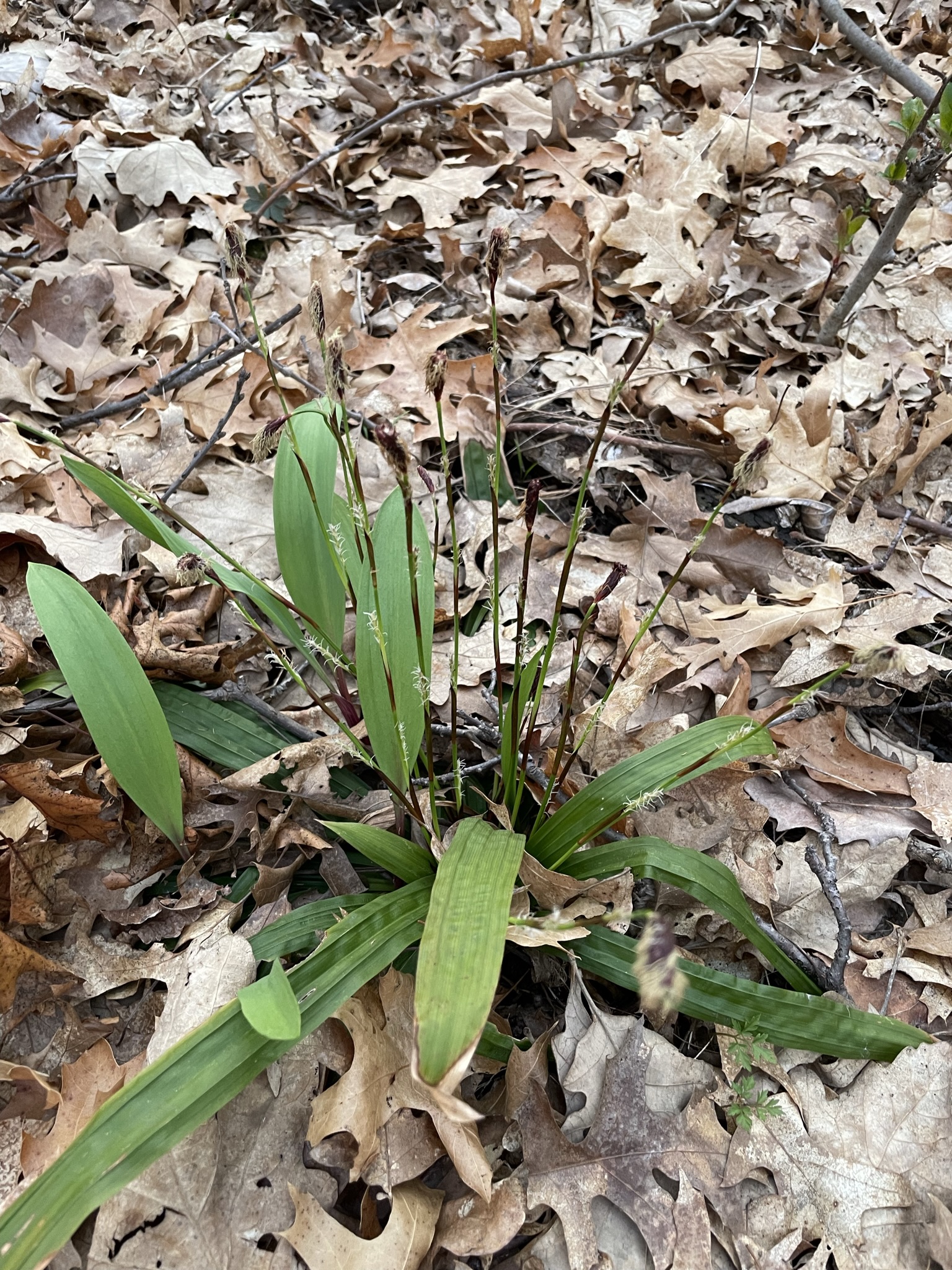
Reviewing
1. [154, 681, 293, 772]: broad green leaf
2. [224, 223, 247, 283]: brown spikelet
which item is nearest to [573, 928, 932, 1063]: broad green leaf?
[154, 681, 293, 772]: broad green leaf

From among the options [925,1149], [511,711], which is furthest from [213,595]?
[925,1149]

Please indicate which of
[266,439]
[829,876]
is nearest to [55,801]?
[266,439]

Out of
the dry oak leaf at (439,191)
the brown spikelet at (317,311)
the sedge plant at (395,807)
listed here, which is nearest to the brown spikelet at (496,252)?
the sedge plant at (395,807)

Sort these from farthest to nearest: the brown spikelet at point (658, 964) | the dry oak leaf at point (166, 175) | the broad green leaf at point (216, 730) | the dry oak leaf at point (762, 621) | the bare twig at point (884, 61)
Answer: the dry oak leaf at point (166, 175)
the bare twig at point (884, 61)
the dry oak leaf at point (762, 621)
the broad green leaf at point (216, 730)
the brown spikelet at point (658, 964)

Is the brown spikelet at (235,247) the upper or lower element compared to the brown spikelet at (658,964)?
upper

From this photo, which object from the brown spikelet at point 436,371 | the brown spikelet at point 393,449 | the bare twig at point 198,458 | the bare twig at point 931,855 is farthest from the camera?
the bare twig at point 198,458

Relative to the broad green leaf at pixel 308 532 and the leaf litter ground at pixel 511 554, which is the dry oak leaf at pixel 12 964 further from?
the broad green leaf at pixel 308 532
